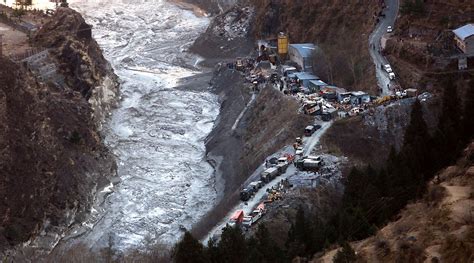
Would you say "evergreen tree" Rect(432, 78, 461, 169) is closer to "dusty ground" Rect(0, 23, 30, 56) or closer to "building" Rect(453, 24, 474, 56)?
"building" Rect(453, 24, 474, 56)

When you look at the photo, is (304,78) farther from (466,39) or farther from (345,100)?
(466,39)

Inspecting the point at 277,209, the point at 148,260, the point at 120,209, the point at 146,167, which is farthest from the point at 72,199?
the point at 277,209

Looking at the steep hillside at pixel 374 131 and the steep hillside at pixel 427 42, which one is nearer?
the steep hillside at pixel 374 131

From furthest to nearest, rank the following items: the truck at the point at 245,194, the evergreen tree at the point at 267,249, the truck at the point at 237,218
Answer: the truck at the point at 245,194 < the truck at the point at 237,218 < the evergreen tree at the point at 267,249

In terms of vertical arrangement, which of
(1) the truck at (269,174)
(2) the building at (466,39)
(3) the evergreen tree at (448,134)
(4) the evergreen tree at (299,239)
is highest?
(2) the building at (466,39)

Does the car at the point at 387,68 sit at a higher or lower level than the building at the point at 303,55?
higher

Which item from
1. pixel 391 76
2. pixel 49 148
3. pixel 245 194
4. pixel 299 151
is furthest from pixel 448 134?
pixel 49 148

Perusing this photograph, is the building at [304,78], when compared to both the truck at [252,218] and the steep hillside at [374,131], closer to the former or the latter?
the steep hillside at [374,131]

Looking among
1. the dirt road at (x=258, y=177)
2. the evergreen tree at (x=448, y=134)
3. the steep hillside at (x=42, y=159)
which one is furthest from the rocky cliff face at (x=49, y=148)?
the evergreen tree at (x=448, y=134)
